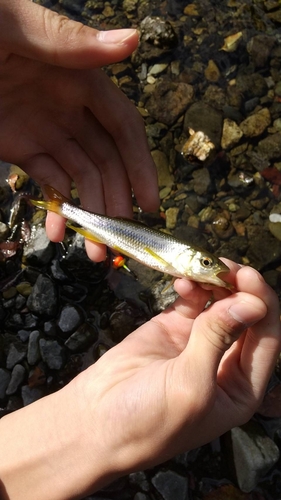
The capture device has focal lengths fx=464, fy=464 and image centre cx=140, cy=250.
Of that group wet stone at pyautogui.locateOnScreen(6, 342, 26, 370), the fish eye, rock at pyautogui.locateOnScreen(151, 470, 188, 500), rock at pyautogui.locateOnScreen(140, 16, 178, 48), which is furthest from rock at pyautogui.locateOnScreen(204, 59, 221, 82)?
rock at pyautogui.locateOnScreen(151, 470, 188, 500)

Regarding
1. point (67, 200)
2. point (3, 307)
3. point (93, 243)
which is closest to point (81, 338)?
point (3, 307)

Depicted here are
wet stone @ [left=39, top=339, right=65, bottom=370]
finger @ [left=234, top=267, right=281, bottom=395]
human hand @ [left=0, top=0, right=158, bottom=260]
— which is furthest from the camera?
wet stone @ [left=39, top=339, right=65, bottom=370]

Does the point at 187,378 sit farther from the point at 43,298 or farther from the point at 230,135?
the point at 230,135

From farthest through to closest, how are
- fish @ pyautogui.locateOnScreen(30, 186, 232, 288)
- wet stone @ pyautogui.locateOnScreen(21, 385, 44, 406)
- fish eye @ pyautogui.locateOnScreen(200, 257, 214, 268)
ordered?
wet stone @ pyautogui.locateOnScreen(21, 385, 44, 406)
fish @ pyautogui.locateOnScreen(30, 186, 232, 288)
fish eye @ pyautogui.locateOnScreen(200, 257, 214, 268)

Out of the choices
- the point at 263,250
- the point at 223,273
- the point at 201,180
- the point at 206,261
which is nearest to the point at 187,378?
the point at 223,273

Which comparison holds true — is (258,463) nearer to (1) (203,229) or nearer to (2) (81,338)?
(2) (81,338)

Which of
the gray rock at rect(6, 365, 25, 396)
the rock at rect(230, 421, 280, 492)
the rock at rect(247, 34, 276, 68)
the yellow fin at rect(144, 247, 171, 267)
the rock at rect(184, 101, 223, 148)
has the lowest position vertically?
the rock at rect(230, 421, 280, 492)

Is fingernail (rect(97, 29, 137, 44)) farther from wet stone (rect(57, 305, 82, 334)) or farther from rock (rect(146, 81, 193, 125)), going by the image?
rock (rect(146, 81, 193, 125))
